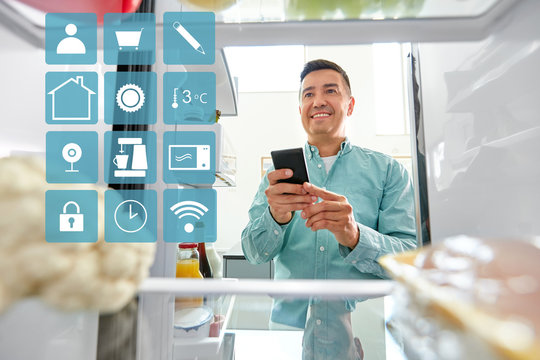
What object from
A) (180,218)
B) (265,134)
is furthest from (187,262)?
(265,134)

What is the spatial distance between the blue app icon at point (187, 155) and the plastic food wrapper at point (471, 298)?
0.38 m

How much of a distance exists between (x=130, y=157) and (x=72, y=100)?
16cm

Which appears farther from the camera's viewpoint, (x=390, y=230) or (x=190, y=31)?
(x=390, y=230)

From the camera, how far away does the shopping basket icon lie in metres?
0.39

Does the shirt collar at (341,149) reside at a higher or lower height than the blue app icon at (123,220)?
higher

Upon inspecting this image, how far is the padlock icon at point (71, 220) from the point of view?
236 mm

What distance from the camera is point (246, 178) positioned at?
376 centimetres

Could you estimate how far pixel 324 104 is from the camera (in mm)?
1201

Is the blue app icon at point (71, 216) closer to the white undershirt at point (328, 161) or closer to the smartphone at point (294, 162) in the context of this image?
the smartphone at point (294, 162)

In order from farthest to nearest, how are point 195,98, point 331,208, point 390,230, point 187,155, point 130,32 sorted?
point 390,230, point 195,98, point 331,208, point 187,155, point 130,32

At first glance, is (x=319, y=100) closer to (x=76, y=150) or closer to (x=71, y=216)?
(x=76, y=150)

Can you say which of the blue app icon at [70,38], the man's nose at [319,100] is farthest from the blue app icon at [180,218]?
the man's nose at [319,100]

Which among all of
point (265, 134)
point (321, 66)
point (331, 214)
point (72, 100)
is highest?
point (265, 134)

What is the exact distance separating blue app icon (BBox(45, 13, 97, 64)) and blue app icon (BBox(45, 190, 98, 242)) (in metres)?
0.24
